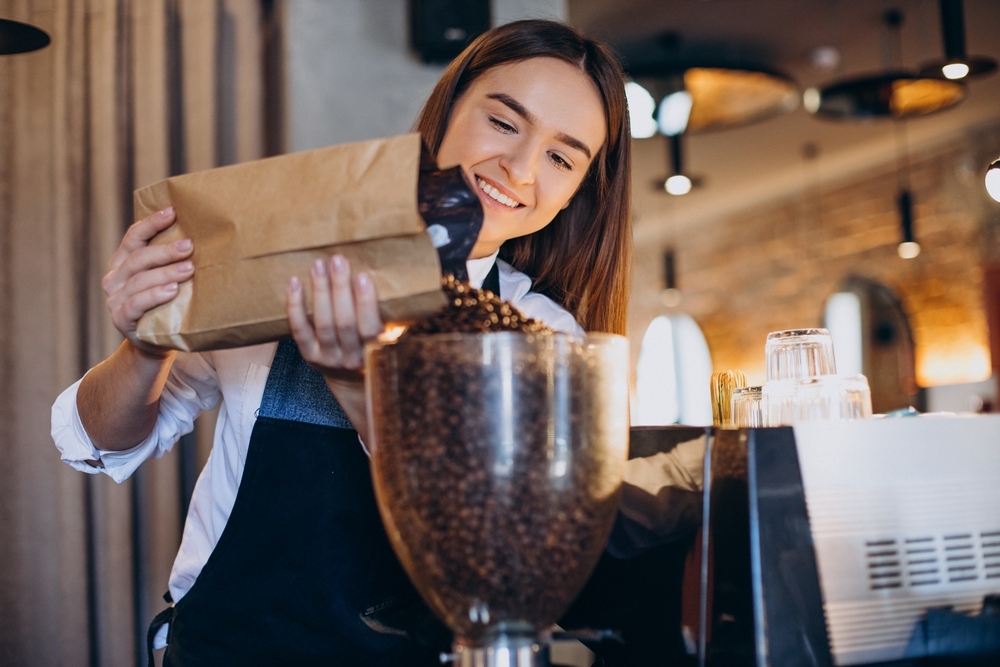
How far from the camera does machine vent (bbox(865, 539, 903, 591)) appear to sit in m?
0.58

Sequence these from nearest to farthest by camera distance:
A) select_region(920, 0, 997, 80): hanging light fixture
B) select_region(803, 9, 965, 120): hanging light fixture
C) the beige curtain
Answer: the beige curtain < select_region(920, 0, 997, 80): hanging light fixture < select_region(803, 9, 965, 120): hanging light fixture

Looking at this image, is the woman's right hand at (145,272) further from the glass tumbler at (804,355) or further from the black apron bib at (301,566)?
the glass tumbler at (804,355)

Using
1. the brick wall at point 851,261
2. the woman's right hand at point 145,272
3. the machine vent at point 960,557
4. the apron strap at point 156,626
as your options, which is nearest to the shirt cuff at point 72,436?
the apron strap at point 156,626

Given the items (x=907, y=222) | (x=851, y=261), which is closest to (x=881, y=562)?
(x=907, y=222)

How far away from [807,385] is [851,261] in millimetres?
5522

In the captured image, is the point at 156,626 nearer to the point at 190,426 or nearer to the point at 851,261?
the point at 190,426

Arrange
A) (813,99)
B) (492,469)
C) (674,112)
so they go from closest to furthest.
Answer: (492,469), (674,112), (813,99)

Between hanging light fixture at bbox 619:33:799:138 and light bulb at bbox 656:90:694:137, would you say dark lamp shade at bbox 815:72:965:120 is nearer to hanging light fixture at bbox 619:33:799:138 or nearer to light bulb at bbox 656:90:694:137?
hanging light fixture at bbox 619:33:799:138

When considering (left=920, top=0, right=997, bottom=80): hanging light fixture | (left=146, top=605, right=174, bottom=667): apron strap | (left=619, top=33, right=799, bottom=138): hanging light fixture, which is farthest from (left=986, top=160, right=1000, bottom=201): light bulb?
(left=619, top=33, right=799, bottom=138): hanging light fixture

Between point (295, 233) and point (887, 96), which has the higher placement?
point (887, 96)

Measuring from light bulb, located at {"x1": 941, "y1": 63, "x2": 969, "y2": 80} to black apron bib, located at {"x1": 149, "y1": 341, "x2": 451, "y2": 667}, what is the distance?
223 centimetres

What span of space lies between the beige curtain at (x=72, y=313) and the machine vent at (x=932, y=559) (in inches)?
49.7

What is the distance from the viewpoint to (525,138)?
37.4 inches

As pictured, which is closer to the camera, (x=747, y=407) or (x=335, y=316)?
(x=335, y=316)
